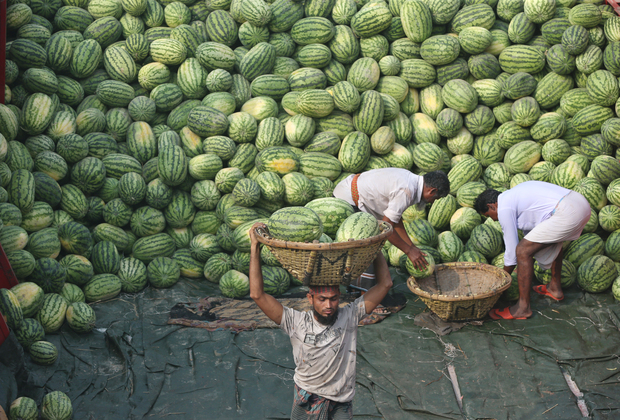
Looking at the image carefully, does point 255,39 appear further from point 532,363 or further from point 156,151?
point 532,363

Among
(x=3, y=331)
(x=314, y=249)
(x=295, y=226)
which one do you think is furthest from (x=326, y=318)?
(x=3, y=331)

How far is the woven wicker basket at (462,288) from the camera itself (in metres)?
4.88

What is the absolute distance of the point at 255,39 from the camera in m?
7.04

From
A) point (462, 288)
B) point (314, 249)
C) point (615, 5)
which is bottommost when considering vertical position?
point (462, 288)

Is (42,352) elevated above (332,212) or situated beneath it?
situated beneath

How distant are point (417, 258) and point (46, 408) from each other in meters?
3.19

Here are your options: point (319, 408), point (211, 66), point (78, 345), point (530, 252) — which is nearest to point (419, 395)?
point (319, 408)

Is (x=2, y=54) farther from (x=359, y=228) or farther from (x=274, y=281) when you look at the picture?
(x=359, y=228)

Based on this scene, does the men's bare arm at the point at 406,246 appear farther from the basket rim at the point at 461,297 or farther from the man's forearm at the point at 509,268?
the man's forearm at the point at 509,268

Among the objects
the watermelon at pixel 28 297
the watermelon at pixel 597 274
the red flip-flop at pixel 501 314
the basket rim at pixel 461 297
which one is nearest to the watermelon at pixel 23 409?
the watermelon at pixel 28 297

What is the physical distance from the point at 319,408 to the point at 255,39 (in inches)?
210

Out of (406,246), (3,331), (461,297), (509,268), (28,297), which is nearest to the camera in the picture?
(3,331)

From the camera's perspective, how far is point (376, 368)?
4430 mm

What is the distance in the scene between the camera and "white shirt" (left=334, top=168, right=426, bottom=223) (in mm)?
4879
